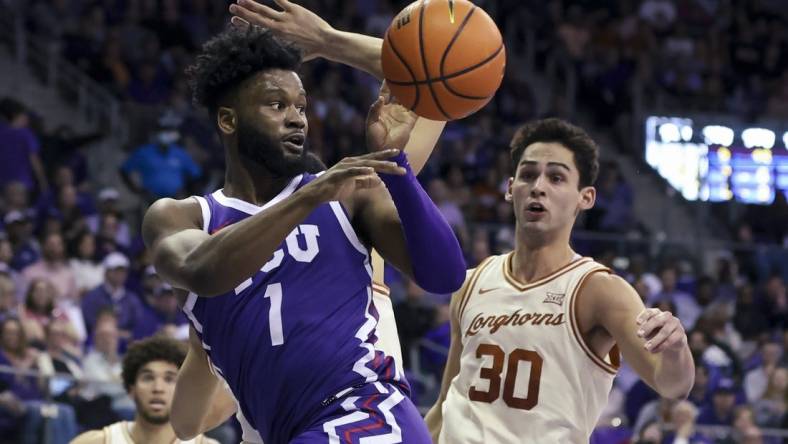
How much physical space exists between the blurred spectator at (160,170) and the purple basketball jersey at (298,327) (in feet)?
29.7

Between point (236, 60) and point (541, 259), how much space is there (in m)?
1.84

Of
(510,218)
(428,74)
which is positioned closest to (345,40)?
(428,74)

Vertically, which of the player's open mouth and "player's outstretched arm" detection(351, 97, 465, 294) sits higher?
the player's open mouth

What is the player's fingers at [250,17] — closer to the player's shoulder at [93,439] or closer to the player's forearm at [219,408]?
the player's forearm at [219,408]

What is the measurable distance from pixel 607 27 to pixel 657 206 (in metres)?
3.72

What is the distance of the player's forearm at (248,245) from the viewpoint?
150 inches

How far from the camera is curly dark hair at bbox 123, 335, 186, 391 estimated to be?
680 cm

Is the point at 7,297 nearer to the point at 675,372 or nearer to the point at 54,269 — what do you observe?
the point at 54,269

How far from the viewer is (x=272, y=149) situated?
4.24 meters

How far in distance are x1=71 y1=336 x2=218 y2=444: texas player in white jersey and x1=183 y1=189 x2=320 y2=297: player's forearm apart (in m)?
2.74

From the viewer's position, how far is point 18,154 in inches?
493

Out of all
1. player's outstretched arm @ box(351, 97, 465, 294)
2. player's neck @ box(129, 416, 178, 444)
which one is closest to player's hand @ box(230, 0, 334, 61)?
player's outstretched arm @ box(351, 97, 465, 294)

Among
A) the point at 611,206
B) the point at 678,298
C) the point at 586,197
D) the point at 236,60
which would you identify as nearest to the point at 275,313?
the point at 236,60

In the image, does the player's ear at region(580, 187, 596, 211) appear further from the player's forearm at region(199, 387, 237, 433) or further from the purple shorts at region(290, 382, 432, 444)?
the purple shorts at region(290, 382, 432, 444)
